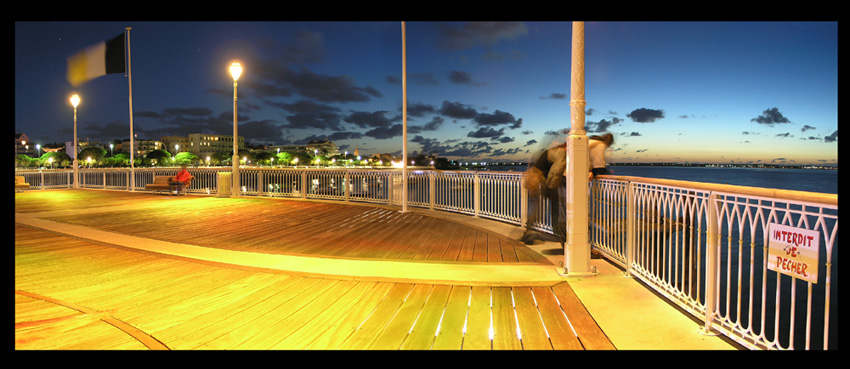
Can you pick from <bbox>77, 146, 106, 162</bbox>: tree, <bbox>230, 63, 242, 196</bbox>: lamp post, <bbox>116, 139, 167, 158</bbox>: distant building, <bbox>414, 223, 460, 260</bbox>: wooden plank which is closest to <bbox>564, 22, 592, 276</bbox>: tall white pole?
<bbox>414, 223, 460, 260</bbox>: wooden plank

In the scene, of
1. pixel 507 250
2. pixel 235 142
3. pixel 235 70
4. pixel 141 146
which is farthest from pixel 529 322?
pixel 141 146

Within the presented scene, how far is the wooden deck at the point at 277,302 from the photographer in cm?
310

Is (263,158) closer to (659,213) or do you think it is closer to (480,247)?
(480,247)

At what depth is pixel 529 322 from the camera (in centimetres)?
344

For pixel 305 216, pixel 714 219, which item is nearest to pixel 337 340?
pixel 714 219

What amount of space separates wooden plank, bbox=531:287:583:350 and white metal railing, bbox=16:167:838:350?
1.03 m

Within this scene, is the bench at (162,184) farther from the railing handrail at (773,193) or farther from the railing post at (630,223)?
the railing handrail at (773,193)

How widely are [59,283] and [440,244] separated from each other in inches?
182

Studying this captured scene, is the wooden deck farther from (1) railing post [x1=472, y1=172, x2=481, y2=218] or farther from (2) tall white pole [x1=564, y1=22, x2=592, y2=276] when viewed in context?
(1) railing post [x1=472, y1=172, x2=481, y2=218]

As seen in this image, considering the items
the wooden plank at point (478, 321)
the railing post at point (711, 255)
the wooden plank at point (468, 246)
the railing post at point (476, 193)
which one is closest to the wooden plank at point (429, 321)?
the wooden plank at point (478, 321)

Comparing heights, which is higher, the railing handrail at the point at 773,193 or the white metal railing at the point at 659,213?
the railing handrail at the point at 773,193

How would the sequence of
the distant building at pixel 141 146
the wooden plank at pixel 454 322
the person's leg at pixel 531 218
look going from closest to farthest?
the wooden plank at pixel 454 322, the person's leg at pixel 531 218, the distant building at pixel 141 146

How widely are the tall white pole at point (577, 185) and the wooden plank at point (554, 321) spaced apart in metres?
0.68
